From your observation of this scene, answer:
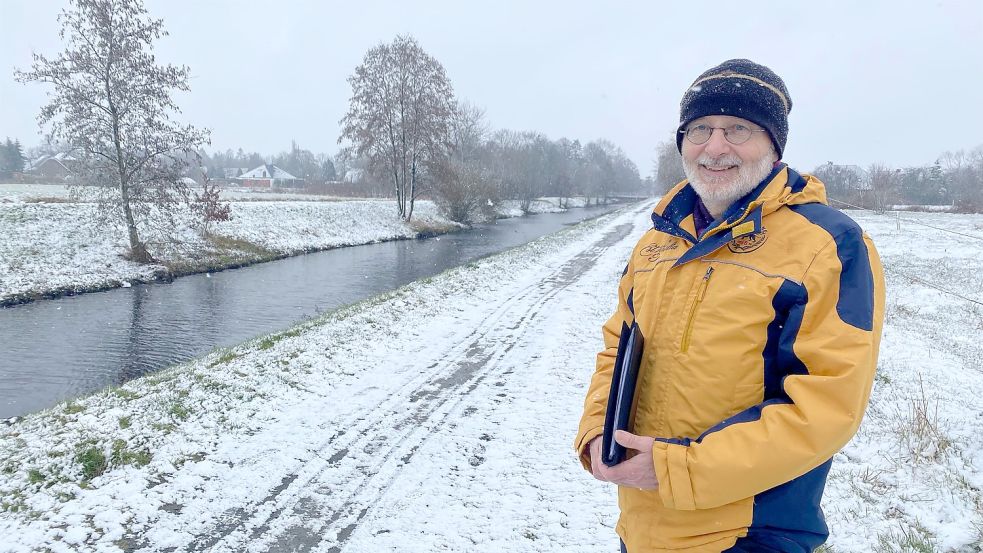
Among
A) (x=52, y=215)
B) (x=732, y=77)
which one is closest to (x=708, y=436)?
(x=732, y=77)

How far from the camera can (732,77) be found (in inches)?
73.0

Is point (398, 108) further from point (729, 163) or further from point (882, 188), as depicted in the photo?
point (882, 188)

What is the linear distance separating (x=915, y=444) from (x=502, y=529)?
147 inches

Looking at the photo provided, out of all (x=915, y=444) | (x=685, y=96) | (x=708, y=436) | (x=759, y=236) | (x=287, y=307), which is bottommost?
(x=287, y=307)

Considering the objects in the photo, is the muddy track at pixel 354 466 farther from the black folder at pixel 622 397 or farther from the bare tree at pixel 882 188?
the bare tree at pixel 882 188

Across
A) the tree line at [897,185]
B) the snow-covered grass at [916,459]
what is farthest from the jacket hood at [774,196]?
the tree line at [897,185]

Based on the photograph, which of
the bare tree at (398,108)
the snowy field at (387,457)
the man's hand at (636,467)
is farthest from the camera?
the bare tree at (398,108)

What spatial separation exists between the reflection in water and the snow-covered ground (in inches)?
36.8

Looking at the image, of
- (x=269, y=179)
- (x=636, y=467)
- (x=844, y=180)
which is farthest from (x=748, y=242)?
(x=269, y=179)

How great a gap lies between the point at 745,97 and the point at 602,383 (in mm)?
1221

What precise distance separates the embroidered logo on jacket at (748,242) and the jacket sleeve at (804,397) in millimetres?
186

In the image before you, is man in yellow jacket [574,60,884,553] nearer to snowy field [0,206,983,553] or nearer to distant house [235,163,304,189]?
snowy field [0,206,983,553]

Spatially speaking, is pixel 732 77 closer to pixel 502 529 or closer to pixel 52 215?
pixel 502 529

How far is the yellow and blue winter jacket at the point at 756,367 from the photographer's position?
4.72ft
